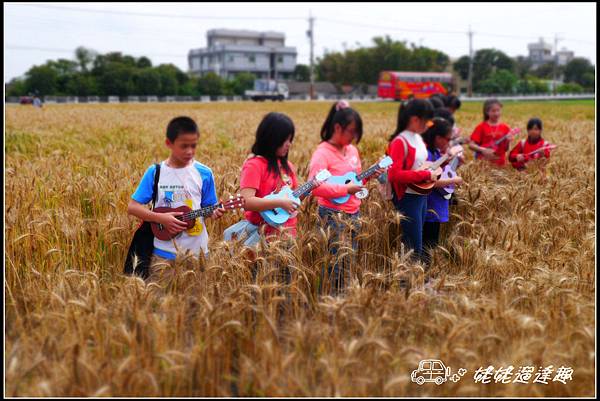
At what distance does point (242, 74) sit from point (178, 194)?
89056mm

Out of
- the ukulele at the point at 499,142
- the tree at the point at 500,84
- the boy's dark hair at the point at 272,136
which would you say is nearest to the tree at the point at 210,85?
the tree at the point at 500,84

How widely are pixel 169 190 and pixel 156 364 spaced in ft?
5.12

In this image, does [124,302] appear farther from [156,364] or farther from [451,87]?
[451,87]

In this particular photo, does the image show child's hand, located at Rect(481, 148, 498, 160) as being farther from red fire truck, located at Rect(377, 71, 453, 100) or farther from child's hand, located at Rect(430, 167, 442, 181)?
red fire truck, located at Rect(377, 71, 453, 100)

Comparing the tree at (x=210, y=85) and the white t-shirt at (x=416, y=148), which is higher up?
the tree at (x=210, y=85)

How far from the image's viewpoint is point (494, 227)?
15.7ft

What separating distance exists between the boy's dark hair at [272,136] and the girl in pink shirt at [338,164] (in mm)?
436

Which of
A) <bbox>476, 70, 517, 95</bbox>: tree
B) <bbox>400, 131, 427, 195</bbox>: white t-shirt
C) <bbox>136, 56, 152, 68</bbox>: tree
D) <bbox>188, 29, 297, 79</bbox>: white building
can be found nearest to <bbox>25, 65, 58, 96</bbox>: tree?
<bbox>136, 56, 152, 68</bbox>: tree

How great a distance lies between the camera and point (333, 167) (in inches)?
182

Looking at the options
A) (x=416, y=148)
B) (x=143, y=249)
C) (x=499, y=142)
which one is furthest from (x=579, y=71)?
(x=143, y=249)

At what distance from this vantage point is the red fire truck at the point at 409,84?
2472 inches

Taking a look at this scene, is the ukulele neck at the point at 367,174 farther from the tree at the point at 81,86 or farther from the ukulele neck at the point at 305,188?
the tree at the point at 81,86

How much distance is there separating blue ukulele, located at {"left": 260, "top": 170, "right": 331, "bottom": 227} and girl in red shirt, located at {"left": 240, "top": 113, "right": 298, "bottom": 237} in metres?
0.05

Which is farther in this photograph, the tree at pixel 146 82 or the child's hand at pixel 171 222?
the tree at pixel 146 82
